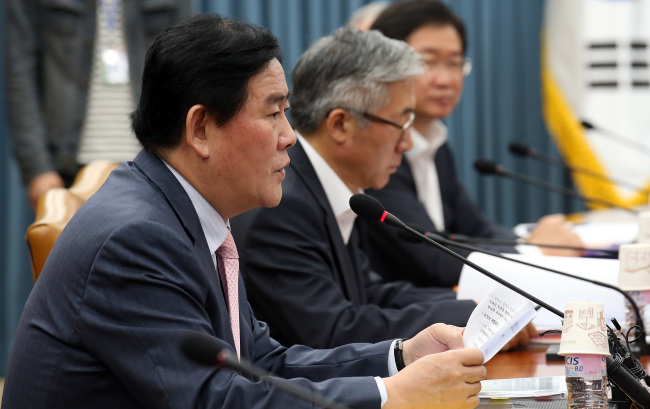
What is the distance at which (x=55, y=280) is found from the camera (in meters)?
1.25

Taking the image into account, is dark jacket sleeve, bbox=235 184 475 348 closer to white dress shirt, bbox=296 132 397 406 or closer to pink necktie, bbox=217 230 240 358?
white dress shirt, bbox=296 132 397 406

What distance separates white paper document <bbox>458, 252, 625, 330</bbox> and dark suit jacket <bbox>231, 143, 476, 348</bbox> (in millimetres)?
125

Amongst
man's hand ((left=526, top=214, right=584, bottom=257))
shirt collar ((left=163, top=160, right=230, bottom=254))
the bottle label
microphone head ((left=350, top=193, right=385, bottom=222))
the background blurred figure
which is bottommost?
man's hand ((left=526, top=214, right=584, bottom=257))

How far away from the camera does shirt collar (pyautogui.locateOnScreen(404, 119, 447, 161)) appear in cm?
307

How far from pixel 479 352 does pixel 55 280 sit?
605mm

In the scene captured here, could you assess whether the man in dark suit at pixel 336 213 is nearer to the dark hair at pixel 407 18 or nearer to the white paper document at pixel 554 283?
the white paper document at pixel 554 283

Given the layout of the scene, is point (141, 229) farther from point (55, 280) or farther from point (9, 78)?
point (9, 78)

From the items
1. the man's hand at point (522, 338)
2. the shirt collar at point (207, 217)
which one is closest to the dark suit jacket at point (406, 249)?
the man's hand at point (522, 338)

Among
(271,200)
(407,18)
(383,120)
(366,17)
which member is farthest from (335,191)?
(366,17)

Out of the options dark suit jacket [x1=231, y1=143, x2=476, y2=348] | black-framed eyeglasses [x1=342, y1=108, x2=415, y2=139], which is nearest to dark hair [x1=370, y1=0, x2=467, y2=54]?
black-framed eyeglasses [x1=342, y1=108, x2=415, y2=139]

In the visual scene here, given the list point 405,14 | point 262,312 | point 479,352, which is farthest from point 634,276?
point 405,14

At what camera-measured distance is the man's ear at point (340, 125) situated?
7.19ft

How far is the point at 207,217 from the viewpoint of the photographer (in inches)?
56.2

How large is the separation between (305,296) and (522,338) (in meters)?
0.45
